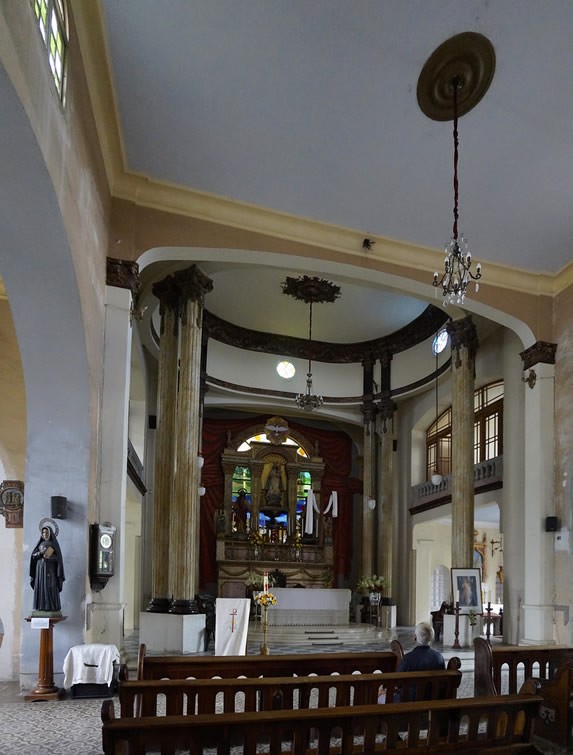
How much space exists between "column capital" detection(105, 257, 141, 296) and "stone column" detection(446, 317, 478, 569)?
7369 millimetres

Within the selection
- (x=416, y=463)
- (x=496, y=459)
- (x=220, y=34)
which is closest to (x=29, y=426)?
(x=220, y=34)

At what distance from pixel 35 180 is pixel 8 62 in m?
1.46

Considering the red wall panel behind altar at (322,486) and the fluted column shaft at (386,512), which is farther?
the red wall panel behind altar at (322,486)

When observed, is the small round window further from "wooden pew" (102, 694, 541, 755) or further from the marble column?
"wooden pew" (102, 694, 541, 755)

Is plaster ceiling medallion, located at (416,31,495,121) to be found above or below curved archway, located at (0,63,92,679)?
above

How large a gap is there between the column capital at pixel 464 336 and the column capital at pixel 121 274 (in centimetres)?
734

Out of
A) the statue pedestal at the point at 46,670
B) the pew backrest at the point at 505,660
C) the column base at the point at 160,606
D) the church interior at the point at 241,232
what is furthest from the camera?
the column base at the point at 160,606

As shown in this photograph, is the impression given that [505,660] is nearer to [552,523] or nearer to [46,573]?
[46,573]

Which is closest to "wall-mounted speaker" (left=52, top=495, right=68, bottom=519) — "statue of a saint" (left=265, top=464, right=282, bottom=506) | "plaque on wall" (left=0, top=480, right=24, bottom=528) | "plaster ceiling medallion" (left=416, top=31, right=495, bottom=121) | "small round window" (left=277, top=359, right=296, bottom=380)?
"plaque on wall" (left=0, top=480, right=24, bottom=528)

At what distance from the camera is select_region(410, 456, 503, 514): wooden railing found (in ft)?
50.6

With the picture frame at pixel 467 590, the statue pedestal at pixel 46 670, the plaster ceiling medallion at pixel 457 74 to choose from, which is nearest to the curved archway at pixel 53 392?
the statue pedestal at pixel 46 670

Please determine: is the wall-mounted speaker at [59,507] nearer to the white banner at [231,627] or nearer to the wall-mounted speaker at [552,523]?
the white banner at [231,627]

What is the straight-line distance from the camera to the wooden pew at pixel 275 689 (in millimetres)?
5098

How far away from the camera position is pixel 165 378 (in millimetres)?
13070
